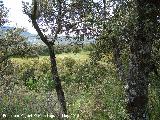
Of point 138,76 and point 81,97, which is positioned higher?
point 138,76

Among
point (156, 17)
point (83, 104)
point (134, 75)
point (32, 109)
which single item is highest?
point (156, 17)

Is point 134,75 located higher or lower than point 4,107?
higher

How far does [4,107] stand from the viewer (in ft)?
88.0

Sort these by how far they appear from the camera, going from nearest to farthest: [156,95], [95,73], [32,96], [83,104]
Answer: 1. [156,95]
2. [83,104]
3. [95,73]
4. [32,96]

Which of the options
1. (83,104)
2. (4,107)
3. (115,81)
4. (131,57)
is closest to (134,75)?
(131,57)

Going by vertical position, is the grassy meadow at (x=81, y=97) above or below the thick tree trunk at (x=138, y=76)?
below

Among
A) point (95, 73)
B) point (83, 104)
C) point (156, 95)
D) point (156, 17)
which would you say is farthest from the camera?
point (95, 73)

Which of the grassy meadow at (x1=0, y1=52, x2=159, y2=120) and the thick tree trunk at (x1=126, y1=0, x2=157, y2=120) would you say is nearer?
the thick tree trunk at (x1=126, y1=0, x2=157, y2=120)

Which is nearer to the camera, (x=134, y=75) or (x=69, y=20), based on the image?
(x=134, y=75)

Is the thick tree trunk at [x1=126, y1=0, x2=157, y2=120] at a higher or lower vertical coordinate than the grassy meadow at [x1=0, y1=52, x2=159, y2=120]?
higher

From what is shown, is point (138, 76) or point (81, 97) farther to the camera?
point (81, 97)

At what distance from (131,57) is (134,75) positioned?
0.49m

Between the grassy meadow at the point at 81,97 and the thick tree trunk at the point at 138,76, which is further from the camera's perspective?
the grassy meadow at the point at 81,97

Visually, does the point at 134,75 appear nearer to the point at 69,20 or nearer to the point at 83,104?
the point at 83,104
